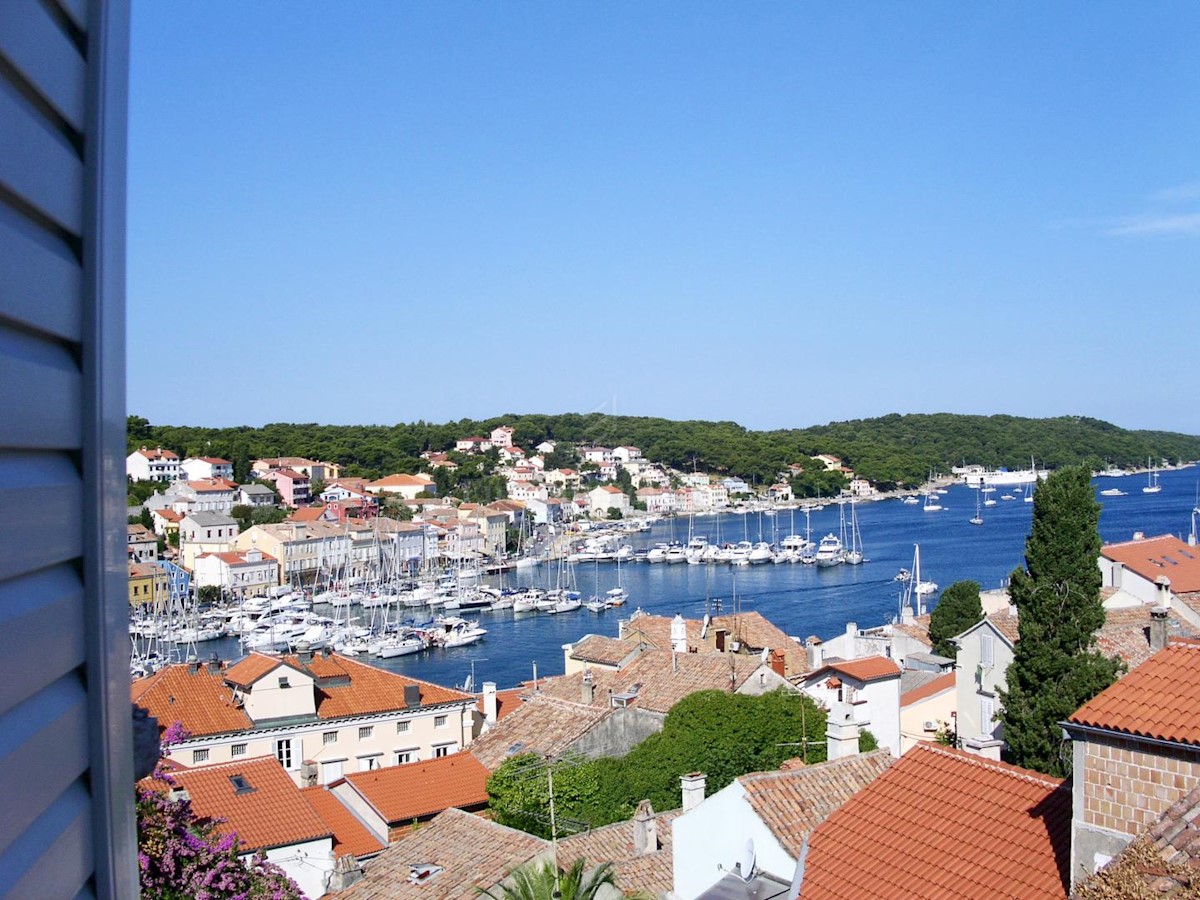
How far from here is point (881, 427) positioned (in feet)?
530

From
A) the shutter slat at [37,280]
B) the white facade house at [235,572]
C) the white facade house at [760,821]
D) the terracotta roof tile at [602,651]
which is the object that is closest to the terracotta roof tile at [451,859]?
the white facade house at [760,821]

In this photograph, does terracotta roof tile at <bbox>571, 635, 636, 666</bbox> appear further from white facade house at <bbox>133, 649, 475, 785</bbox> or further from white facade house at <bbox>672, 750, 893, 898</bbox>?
white facade house at <bbox>672, 750, 893, 898</bbox>

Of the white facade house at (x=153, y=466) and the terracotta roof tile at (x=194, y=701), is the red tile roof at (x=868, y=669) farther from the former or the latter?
the white facade house at (x=153, y=466)

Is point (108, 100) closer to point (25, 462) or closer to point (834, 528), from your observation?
point (25, 462)

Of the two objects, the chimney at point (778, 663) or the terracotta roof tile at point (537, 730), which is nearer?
the terracotta roof tile at point (537, 730)

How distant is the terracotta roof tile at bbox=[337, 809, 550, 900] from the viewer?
10.9m

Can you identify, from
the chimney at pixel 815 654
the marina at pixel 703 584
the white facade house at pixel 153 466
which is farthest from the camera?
the white facade house at pixel 153 466

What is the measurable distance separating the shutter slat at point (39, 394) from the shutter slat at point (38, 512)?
0.8 inches

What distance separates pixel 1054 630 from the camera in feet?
47.2

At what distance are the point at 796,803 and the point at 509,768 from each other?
781 centimetres

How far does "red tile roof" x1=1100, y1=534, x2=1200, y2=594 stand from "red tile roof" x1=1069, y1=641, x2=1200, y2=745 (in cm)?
1959

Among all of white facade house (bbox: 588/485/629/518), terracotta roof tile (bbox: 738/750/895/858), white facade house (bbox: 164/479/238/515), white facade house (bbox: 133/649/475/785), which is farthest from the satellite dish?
white facade house (bbox: 588/485/629/518)

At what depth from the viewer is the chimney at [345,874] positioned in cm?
1224

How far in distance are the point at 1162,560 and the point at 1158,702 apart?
22.0 meters
